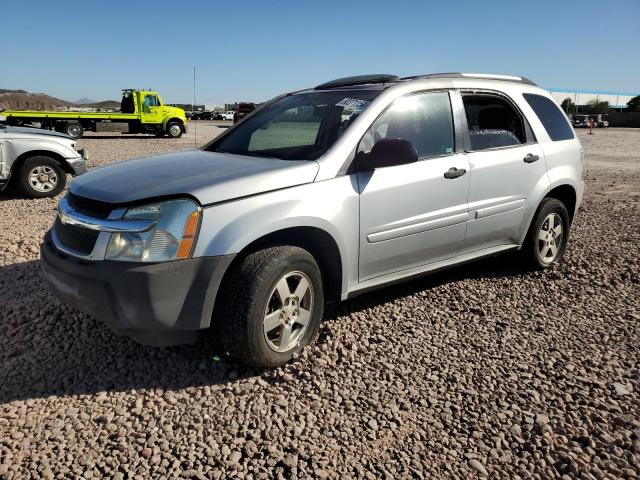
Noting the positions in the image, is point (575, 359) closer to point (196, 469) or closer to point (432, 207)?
point (432, 207)

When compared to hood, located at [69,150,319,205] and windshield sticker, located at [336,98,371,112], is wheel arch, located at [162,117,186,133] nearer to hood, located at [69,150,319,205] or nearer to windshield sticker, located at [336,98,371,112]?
hood, located at [69,150,319,205]

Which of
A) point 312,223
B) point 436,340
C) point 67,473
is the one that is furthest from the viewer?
point 436,340

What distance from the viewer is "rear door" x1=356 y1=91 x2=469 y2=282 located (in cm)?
354

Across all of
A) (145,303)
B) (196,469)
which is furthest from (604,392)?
(145,303)

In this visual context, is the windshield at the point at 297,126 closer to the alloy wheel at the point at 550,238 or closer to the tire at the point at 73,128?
the alloy wheel at the point at 550,238

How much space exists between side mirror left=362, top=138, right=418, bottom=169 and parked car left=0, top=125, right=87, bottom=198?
6.87m

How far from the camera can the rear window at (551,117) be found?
192 inches

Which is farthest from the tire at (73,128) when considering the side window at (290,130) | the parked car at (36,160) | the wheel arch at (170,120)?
the side window at (290,130)

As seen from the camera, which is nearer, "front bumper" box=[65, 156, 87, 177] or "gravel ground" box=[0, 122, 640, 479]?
"gravel ground" box=[0, 122, 640, 479]

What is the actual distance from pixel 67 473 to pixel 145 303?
0.84m

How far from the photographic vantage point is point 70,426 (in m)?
2.71

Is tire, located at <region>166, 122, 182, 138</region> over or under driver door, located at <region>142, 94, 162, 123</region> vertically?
under

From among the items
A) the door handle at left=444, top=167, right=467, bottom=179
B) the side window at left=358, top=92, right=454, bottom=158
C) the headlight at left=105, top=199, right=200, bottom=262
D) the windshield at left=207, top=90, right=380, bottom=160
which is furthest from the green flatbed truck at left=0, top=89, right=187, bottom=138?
the headlight at left=105, top=199, right=200, bottom=262

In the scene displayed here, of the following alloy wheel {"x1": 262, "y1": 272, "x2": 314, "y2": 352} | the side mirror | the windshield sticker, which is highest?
the windshield sticker
